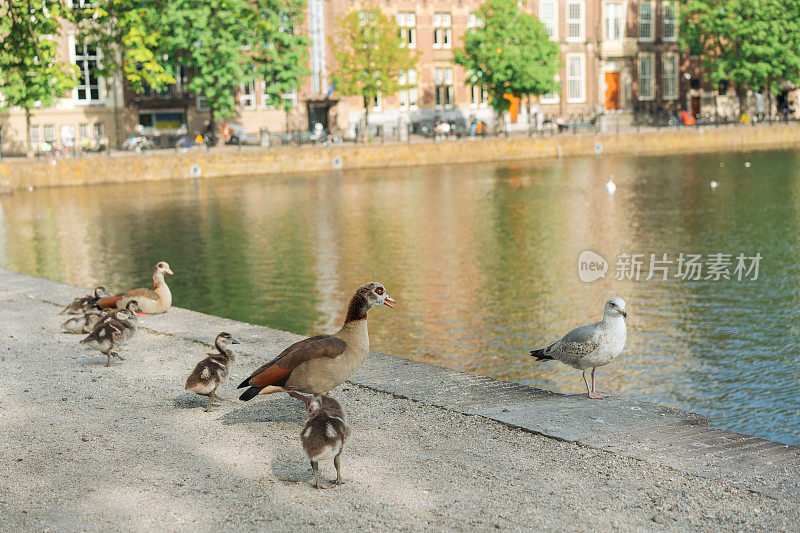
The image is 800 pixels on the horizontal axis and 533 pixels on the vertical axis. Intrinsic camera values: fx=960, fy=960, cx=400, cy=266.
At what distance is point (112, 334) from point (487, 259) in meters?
13.7

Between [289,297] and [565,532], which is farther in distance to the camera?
[289,297]

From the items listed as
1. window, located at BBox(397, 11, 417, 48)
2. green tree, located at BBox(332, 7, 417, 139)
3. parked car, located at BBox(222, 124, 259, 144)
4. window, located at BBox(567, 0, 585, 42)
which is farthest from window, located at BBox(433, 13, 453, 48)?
parked car, located at BBox(222, 124, 259, 144)

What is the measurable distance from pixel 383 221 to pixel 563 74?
4664 cm

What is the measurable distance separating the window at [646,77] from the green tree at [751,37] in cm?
584

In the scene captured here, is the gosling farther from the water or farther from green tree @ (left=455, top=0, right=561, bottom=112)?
green tree @ (left=455, top=0, right=561, bottom=112)

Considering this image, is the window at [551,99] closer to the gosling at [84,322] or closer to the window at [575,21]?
the window at [575,21]

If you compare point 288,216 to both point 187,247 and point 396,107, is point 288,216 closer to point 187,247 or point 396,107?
point 187,247

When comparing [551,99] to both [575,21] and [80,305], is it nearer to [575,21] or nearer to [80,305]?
[575,21]

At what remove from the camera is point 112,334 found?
10.4 m

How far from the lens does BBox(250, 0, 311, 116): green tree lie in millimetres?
55500

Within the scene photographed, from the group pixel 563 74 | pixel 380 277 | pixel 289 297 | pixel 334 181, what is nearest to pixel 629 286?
pixel 380 277

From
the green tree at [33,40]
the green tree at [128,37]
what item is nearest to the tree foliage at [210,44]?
the green tree at [33,40]

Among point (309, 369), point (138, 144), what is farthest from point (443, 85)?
A: point (309, 369)

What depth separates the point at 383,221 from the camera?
30391 mm
